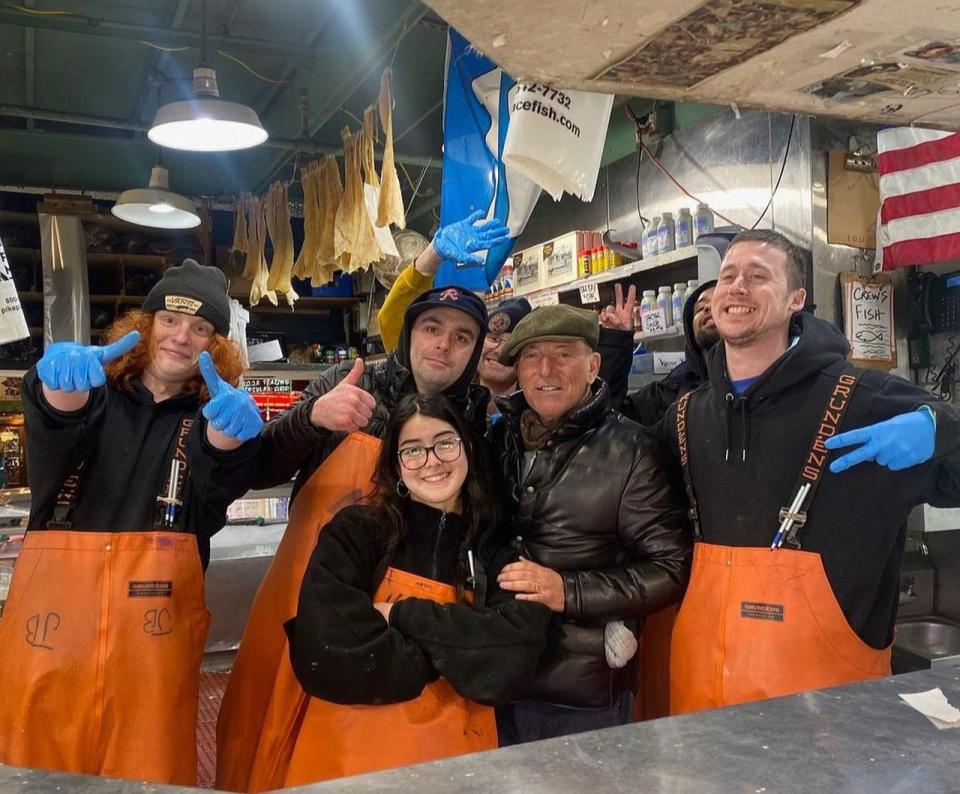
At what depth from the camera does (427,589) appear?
187cm

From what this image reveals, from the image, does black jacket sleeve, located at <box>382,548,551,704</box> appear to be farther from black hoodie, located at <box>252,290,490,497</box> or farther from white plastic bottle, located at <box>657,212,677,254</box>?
white plastic bottle, located at <box>657,212,677,254</box>

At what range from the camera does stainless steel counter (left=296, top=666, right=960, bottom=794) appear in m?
0.99

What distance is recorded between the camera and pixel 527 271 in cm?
534

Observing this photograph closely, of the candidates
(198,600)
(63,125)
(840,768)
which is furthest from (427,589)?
(63,125)

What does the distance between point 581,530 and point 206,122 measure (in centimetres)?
315

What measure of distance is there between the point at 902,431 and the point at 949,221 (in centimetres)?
189

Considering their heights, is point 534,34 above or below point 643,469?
above

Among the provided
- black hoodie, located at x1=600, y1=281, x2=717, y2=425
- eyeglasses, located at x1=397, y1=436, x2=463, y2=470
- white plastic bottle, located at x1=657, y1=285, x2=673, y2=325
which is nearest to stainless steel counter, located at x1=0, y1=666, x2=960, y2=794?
eyeglasses, located at x1=397, y1=436, x2=463, y2=470

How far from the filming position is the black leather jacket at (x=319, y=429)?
2209mm

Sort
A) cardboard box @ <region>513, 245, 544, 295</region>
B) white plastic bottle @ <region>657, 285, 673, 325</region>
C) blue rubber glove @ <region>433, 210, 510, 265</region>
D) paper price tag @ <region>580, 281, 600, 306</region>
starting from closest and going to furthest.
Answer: blue rubber glove @ <region>433, 210, 510, 265</region>, white plastic bottle @ <region>657, 285, 673, 325</region>, paper price tag @ <region>580, 281, 600, 306</region>, cardboard box @ <region>513, 245, 544, 295</region>

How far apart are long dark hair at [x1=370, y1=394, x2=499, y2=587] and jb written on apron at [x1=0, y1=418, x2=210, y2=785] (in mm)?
525

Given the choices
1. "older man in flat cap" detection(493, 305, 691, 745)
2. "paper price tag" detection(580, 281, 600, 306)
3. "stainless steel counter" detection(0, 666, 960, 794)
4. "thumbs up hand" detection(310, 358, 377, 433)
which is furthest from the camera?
"paper price tag" detection(580, 281, 600, 306)

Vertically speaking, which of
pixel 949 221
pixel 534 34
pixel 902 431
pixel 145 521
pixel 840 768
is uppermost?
pixel 949 221

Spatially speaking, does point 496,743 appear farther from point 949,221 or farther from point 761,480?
point 949,221
